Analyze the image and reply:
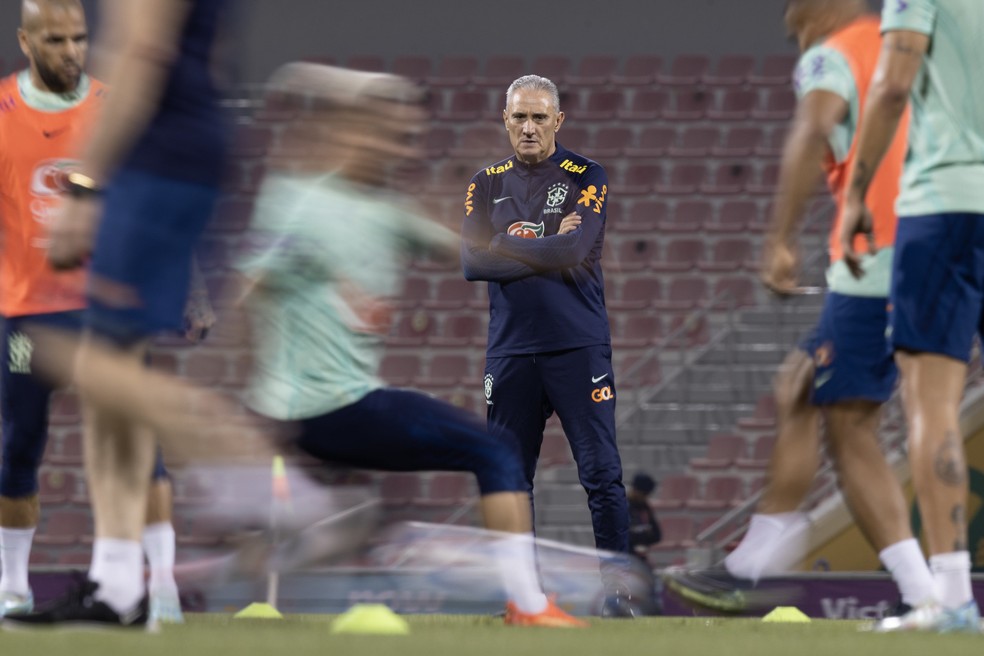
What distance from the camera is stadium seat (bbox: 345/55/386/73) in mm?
17781

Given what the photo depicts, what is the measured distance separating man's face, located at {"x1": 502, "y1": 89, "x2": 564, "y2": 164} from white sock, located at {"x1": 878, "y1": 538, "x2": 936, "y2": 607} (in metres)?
2.30

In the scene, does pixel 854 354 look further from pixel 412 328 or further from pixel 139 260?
pixel 412 328

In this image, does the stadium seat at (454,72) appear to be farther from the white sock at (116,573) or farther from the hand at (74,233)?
the white sock at (116,573)

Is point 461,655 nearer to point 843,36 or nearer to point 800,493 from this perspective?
point 800,493

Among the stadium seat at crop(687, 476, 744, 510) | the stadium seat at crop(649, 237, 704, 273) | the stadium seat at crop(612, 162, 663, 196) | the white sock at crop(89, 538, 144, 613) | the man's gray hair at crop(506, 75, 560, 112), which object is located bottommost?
the stadium seat at crop(687, 476, 744, 510)

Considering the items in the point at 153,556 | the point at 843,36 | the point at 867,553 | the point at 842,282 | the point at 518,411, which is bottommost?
the point at 867,553

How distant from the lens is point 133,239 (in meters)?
3.49

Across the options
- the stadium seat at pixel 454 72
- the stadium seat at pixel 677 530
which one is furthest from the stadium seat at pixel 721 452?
the stadium seat at pixel 454 72

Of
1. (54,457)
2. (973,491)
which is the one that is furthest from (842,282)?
(54,457)

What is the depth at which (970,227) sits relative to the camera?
4.04 metres

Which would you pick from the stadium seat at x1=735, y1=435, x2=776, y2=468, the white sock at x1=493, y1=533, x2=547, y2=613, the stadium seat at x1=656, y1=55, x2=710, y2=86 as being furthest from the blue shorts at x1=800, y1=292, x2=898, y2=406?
the stadium seat at x1=656, y1=55, x2=710, y2=86

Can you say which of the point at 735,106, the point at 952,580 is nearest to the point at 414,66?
the point at 735,106

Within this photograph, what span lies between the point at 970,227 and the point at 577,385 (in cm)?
207

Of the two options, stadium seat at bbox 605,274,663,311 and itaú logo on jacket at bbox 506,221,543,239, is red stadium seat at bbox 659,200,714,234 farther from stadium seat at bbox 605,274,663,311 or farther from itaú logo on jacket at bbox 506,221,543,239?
itaú logo on jacket at bbox 506,221,543,239
